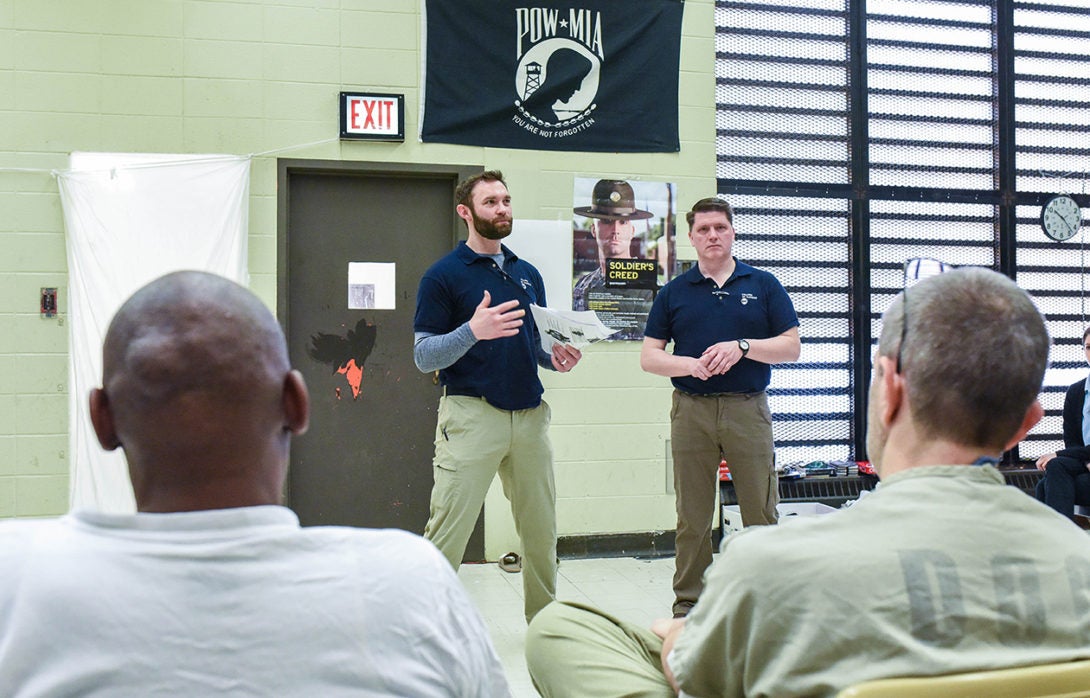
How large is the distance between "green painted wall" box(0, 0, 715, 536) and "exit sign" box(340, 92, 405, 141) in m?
0.06

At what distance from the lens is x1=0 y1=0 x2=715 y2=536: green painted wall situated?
13.9 ft

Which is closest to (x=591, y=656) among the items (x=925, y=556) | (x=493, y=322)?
(x=925, y=556)

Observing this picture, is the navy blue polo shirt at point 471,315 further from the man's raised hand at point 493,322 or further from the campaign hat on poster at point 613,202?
the campaign hat on poster at point 613,202

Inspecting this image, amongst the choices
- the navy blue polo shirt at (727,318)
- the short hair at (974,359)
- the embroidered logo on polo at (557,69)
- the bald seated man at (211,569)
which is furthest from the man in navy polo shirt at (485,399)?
the bald seated man at (211,569)

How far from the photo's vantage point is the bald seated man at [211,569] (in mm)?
758

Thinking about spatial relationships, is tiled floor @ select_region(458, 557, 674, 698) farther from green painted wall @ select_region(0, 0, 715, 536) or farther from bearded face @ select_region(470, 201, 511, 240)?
bearded face @ select_region(470, 201, 511, 240)

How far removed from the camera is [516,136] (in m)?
4.67

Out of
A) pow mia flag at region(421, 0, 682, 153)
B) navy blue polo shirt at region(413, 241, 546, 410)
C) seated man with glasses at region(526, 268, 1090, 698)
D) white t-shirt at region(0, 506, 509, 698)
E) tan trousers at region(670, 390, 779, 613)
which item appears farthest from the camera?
pow mia flag at region(421, 0, 682, 153)

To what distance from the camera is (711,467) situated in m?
3.53

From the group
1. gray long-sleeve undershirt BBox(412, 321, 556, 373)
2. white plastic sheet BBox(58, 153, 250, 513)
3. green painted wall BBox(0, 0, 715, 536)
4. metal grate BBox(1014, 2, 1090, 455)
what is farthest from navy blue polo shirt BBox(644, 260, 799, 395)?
metal grate BBox(1014, 2, 1090, 455)

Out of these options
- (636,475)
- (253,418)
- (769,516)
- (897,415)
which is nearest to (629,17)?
(636,475)

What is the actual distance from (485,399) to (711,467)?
98 cm

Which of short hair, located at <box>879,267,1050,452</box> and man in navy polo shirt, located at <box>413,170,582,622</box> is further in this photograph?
man in navy polo shirt, located at <box>413,170,582,622</box>

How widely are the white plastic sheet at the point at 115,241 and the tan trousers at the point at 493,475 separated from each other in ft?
5.70
